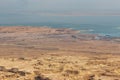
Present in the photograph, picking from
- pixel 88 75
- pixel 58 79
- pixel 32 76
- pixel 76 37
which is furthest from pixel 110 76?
pixel 76 37

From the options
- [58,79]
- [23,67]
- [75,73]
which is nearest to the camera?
[58,79]

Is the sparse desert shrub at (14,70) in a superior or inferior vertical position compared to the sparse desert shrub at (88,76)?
superior

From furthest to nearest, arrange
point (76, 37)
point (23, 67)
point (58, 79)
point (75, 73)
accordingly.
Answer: point (76, 37)
point (23, 67)
point (75, 73)
point (58, 79)

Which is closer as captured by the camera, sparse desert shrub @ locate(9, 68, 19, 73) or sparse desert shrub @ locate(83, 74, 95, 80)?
sparse desert shrub @ locate(83, 74, 95, 80)

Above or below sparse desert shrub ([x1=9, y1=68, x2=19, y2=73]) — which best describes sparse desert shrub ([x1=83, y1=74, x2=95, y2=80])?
below

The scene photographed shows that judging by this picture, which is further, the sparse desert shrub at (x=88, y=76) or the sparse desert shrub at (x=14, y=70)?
the sparse desert shrub at (x=14, y=70)

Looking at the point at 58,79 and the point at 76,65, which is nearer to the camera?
the point at 58,79

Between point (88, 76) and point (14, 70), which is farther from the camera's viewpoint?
point (14, 70)

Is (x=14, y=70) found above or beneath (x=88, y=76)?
above

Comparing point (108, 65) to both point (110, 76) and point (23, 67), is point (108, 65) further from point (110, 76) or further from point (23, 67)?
point (23, 67)

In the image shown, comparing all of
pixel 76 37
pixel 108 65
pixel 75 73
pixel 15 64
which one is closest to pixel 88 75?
pixel 75 73
